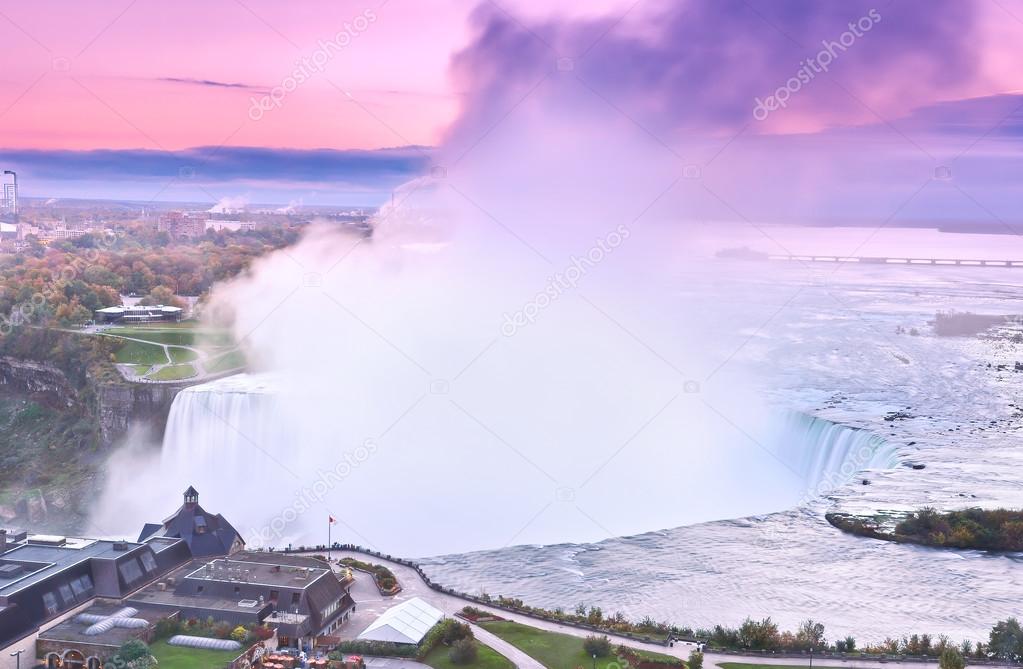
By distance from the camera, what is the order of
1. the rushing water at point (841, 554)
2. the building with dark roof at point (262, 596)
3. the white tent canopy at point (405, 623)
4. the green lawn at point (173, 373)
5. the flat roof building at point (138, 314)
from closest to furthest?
the white tent canopy at point (405, 623)
the building with dark roof at point (262, 596)
the rushing water at point (841, 554)
the green lawn at point (173, 373)
the flat roof building at point (138, 314)

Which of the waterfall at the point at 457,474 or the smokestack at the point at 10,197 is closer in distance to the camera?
the waterfall at the point at 457,474

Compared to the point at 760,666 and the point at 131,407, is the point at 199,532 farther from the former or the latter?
the point at 131,407

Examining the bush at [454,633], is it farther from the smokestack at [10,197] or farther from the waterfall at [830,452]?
the smokestack at [10,197]

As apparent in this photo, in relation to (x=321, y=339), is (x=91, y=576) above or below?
below

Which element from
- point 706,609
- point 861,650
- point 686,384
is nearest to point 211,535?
point 706,609

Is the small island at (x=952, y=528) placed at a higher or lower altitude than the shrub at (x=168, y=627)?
higher

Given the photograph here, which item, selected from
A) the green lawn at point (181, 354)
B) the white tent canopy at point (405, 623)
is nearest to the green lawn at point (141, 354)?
the green lawn at point (181, 354)

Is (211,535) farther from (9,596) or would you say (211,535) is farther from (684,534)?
(684,534)
